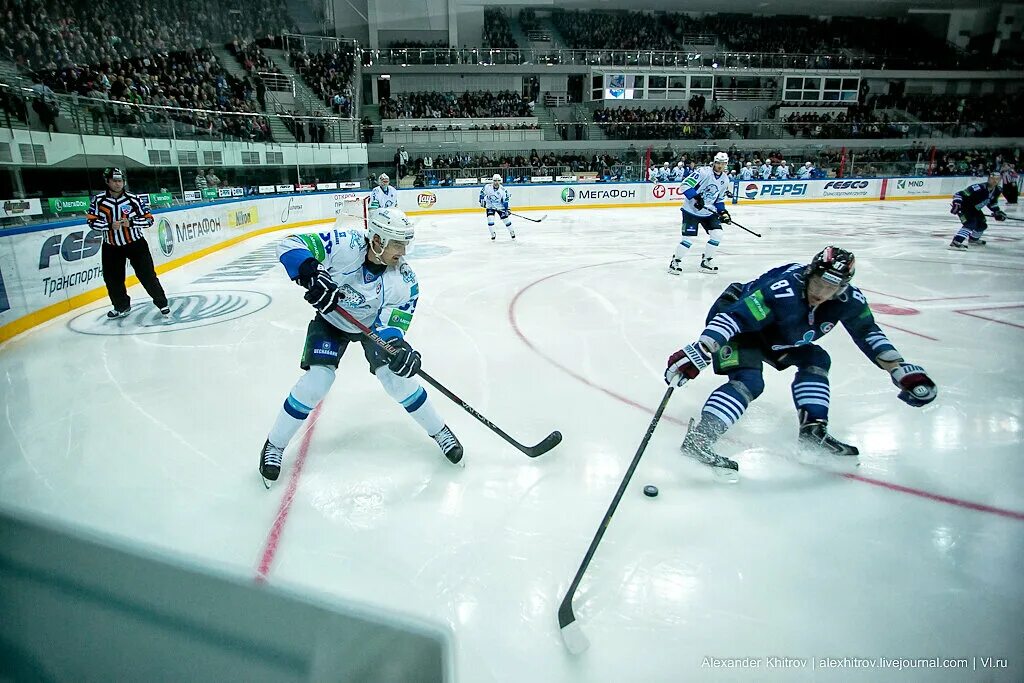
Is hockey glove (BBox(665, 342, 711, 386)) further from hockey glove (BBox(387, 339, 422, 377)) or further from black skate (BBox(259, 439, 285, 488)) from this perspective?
black skate (BBox(259, 439, 285, 488))

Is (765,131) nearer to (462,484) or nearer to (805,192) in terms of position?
(805,192)

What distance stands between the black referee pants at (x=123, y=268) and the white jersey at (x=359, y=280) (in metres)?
3.70

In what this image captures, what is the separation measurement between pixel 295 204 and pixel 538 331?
33.0ft

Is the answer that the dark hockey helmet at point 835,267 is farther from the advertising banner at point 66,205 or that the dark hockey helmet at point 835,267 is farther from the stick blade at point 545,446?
the advertising banner at point 66,205

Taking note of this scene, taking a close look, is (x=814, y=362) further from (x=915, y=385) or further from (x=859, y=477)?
(x=859, y=477)

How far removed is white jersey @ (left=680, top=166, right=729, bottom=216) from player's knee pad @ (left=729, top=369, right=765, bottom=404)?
535 cm

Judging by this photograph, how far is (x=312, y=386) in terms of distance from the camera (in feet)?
8.28

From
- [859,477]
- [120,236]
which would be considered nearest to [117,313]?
[120,236]

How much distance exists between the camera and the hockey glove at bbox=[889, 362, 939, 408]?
8.05ft

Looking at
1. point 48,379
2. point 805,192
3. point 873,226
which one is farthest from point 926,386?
point 805,192

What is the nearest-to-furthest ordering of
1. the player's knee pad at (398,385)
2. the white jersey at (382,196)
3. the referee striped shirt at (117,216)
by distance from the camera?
the player's knee pad at (398,385) < the referee striped shirt at (117,216) < the white jersey at (382,196)

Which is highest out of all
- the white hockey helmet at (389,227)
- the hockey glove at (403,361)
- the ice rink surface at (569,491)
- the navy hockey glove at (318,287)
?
the white hockey helmet at (389,227)

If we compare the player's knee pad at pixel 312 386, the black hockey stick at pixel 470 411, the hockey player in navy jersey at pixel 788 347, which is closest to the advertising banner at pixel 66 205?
the player's knee pad at pixel 312 386

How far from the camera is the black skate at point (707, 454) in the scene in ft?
8.74
